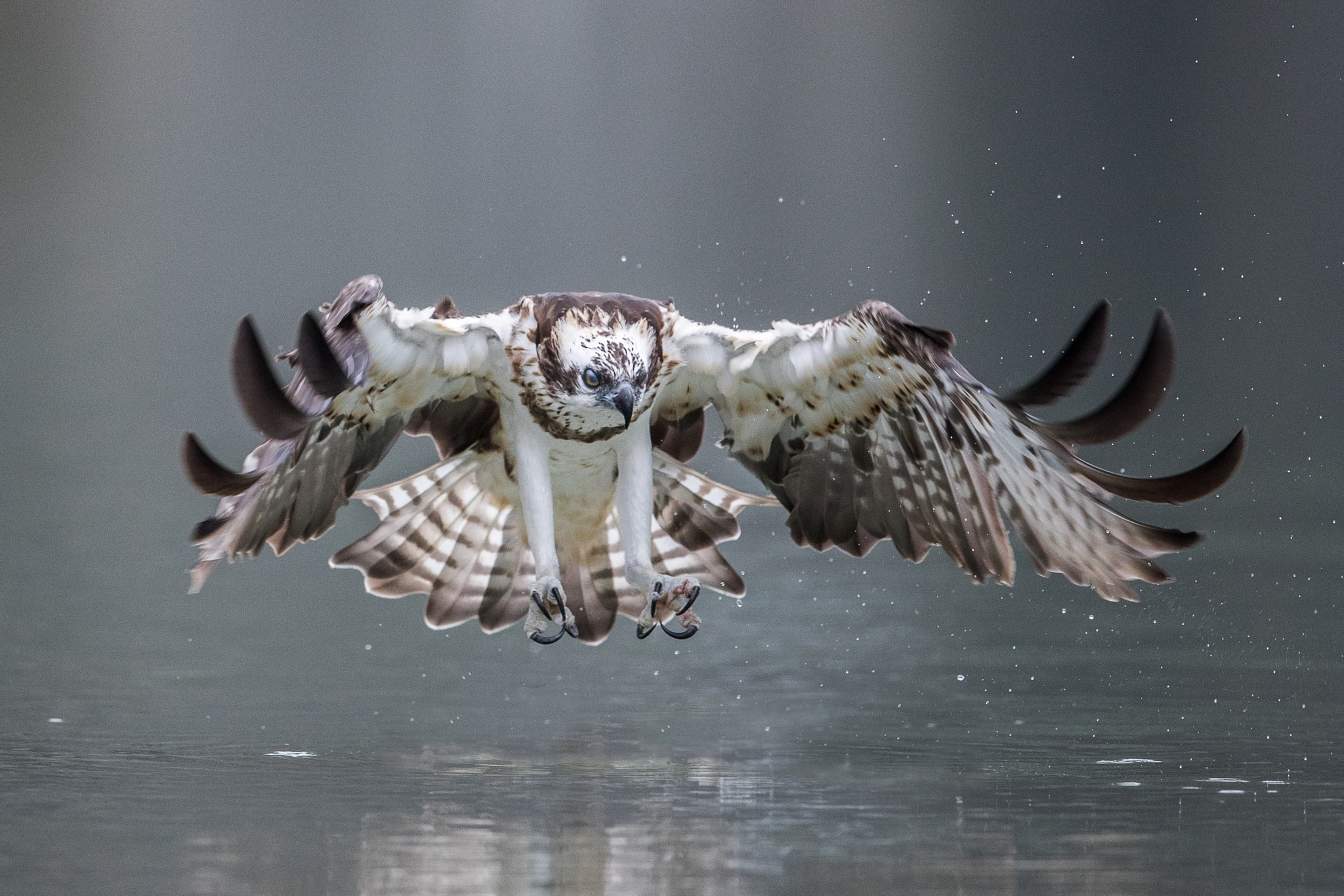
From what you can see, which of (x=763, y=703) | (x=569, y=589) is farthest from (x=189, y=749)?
(x=763, y=703)

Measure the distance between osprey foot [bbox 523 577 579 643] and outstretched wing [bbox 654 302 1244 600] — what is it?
720mm

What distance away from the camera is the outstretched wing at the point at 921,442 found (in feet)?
14.6

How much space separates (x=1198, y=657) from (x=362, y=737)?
3.03m

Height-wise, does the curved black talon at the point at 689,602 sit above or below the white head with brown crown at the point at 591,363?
below

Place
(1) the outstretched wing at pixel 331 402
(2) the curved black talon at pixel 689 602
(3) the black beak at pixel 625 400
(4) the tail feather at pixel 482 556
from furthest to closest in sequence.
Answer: (4) the tail feather at pixel 482 556
(2) the curved black talon at pixel 689 602
(3) the black beak at pixel 625 400
(1) the outstretched wing at pixel 331 402

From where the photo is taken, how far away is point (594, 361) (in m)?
4.87

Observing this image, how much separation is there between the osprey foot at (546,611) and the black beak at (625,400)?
1.75 feet

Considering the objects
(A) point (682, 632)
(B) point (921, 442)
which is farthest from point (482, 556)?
(B) point (921, 442)

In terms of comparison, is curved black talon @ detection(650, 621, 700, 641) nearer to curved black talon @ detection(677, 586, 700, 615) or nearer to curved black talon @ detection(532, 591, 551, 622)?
curved black talon @ detection(677, 586, 700, 615)

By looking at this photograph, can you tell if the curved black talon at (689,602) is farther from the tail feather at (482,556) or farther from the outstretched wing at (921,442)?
the outstretched wing at (921,442)

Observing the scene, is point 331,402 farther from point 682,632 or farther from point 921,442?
point 921,442

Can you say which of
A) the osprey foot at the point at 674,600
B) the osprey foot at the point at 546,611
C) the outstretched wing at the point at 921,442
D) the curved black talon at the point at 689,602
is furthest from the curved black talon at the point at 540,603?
the outstretched wing at the point at 921,442

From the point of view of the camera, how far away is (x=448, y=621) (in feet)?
18.1

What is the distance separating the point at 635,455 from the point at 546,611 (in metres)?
0.57
